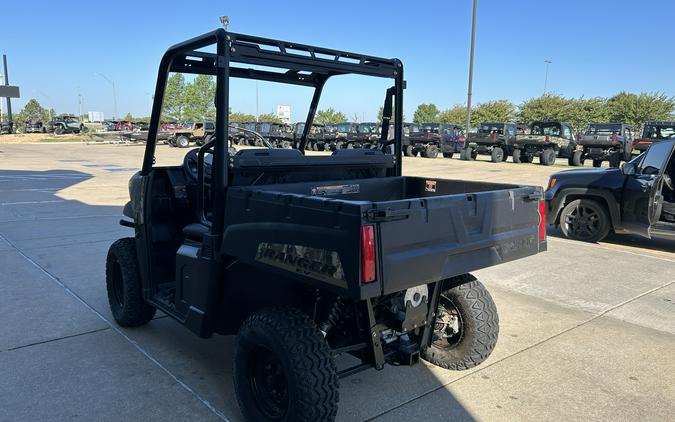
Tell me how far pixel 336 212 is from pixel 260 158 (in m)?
1.11

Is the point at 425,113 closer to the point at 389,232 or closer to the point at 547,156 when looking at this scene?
the point at 547,156

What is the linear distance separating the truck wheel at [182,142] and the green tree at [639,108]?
139 feet

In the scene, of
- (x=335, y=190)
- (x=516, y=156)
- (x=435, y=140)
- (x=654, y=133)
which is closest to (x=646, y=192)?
(x=335, y=190)

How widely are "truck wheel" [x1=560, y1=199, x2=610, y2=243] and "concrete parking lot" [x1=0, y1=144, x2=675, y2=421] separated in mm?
1123

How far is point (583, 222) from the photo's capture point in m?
7.65

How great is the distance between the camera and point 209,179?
352 centimetres

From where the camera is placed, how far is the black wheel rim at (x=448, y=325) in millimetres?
3426

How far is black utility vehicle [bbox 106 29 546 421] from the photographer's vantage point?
226cm

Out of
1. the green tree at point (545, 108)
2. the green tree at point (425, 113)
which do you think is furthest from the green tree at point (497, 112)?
the green tree at point (425, 113)

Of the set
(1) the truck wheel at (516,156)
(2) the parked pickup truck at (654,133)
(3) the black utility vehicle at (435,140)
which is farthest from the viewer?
(3) the black utility vehicle at (435,140)

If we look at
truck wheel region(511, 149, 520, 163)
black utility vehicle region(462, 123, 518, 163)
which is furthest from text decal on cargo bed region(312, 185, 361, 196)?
black utility vehicle region(462, 123, 518, 163)

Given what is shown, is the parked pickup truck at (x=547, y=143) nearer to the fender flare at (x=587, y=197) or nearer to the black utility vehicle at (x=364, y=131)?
the black utility vehicle at (x=364, y=131)

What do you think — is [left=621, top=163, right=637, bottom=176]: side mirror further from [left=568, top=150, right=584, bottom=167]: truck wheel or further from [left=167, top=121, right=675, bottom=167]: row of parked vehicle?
[left=568, top=150, right=584, bottom=167]: truck wheel

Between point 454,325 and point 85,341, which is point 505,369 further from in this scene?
point 85,341
